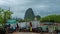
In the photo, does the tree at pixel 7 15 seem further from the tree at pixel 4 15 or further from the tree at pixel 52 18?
the tree at pixel 52 18

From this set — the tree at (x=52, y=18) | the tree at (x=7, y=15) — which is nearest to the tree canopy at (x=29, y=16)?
the tree at (x=52, y=18)

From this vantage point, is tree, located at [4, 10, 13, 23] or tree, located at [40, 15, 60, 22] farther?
tree, located at [4, 10, 13, 23]

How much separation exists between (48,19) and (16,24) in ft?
3.43

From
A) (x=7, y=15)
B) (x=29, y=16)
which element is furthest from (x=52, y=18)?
(x=7, y=15)

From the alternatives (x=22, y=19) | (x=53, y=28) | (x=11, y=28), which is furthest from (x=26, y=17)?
(x=53, y=28)

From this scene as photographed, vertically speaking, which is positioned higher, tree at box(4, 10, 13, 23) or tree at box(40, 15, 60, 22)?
tree at box(4, 10, 13, 23)

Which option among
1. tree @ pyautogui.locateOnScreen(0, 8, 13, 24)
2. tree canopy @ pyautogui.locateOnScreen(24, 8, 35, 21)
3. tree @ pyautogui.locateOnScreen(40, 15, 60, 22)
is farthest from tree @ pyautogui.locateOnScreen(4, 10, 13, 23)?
tree @ pyautogui.locateOnScreen(40, 15, 60, 22)

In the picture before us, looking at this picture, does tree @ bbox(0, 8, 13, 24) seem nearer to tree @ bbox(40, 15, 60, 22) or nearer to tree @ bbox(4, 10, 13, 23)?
tree @ bbox(4, 10, 13, 23)

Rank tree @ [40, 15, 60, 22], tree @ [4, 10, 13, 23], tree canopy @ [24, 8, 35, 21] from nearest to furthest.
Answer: tree @ [40, 15, 60, 22] → tree canopy @ [24, 8, 35, 21] → tree @ [4, 10, 13, 23]

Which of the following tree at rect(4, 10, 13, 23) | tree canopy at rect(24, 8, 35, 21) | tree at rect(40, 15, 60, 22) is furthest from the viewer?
tree at rect(4, 10, 13, 23)

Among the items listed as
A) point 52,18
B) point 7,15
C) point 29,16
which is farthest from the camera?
point 7,15

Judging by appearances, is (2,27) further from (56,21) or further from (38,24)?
(56,21)

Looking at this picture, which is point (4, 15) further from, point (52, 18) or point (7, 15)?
point (52, 18)

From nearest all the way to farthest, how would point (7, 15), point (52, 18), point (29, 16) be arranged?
point (52, 18) < point (29, 16) < point (7, 15)
